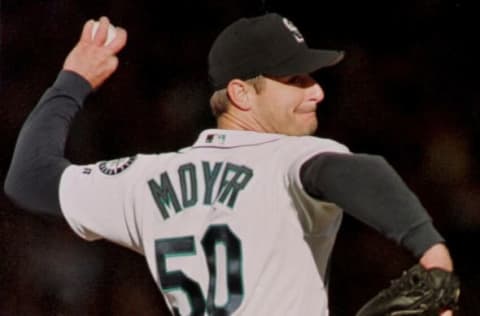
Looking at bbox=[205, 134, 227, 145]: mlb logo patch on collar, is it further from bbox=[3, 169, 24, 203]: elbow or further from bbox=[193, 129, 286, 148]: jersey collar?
bbox=[3, 169, 24, 203]: elbow

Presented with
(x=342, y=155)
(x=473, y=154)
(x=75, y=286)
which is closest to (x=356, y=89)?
(x=473, y=154)

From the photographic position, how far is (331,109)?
145 inches

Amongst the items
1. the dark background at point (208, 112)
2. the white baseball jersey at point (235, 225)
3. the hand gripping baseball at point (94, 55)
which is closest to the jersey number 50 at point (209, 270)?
the white baseball jersey at point (235, 225)

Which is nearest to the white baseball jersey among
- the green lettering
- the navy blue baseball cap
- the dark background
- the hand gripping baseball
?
the green lettering

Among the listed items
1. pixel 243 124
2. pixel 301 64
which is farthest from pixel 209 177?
pixel 301 64

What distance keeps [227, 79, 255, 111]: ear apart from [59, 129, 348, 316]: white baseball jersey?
0.05m

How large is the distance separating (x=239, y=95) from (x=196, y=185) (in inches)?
6.5

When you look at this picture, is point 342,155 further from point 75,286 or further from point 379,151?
point 75,286

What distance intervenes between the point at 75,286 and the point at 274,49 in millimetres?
1850

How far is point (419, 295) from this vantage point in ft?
6.01

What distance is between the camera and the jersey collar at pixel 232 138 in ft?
6.74

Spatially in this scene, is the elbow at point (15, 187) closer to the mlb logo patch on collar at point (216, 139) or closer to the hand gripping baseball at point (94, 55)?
the hand gripping baseball at point (94, 55)

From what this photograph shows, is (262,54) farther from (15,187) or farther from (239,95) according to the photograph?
(15,187)

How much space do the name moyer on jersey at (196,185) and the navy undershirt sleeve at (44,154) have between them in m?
0.20
